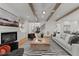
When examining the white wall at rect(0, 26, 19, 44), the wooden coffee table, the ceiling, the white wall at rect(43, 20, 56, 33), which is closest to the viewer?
the ceiling

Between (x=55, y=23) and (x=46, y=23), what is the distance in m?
0.37

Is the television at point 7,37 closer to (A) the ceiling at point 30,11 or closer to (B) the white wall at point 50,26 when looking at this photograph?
(A) the ceiling at point 30,11

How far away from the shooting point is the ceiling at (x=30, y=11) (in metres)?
2.83

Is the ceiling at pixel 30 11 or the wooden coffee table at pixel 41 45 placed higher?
the ceiling at pixel 30 11

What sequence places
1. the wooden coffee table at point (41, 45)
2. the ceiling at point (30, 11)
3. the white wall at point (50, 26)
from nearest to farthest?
the ceiling at point (30, 11)
the white wall at point (50, 26)
the wooden coffee table at point (41, 45)

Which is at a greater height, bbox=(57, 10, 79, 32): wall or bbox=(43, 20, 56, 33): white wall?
bbox=(57, 10, 79, 32): wall

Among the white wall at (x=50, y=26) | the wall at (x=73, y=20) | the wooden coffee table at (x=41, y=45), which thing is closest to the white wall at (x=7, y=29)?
the white wall at (x=50, y=26)

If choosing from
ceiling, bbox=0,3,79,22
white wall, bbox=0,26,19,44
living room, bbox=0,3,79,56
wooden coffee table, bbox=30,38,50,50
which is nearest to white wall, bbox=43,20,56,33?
living room, bbox=0,3,79,56

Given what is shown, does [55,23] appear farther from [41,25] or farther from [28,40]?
[28,40]

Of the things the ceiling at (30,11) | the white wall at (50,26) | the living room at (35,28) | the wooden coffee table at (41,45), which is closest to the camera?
the ceiling at (30,11)

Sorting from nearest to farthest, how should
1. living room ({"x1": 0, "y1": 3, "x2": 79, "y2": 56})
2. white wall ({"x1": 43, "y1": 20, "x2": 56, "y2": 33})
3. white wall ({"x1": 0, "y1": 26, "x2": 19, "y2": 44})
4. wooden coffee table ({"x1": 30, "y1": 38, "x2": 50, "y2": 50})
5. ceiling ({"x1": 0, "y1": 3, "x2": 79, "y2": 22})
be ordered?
ceiling ({"x1": 0, "y1": 3, "x2": 79, "y2": 22}) < living room ({"x1": 0, "y1": 3, "x2": 79, "y2": 56}) < white wall ({"x1": 0, "y1": 26, "x2": 19, "y2": 44}) < white wall ({"x1": 43, "y1": 20, "x2": 56, "y2": 33}) < wooden coffee table ({"x1": 30, "y1": 38, "x2": 50, "y2": 50})

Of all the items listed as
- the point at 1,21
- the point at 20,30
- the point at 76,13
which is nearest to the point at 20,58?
the point at 1,21

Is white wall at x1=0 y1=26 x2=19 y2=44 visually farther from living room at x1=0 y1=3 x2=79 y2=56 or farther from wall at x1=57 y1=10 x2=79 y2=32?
wall at x1=57 y1=10 x2=79 y2=32

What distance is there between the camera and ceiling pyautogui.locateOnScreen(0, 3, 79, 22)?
283 centimetres
